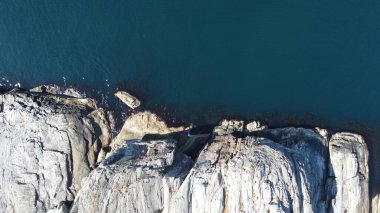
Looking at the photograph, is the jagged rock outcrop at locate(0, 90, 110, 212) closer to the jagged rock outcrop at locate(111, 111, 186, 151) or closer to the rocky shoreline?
the rocky shoreline

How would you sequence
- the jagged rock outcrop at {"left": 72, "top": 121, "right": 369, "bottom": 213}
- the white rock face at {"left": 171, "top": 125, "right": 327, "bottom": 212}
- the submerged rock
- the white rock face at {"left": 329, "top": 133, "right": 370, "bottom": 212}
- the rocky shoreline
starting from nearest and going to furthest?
the white rock face at {"left": 171, "top": 125, "right": 327, "bottom": 212} < the jagged rock outcrop at {"left": 72, "top": 121, "right": 369, "bottom": 213} < the rocky shoreline < the white rock face at {"left": 329, "top": 133, "right": 370, "bottom": 212} < the submerged rock

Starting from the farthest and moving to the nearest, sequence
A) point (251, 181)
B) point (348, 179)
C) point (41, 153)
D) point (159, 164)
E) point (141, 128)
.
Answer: point (141, 128) < point (41, 153) < point (348, 179) < point (159, 164) < point (251, 181)

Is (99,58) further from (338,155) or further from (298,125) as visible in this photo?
(338,155)

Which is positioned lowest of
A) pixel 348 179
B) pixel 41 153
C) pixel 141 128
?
pixel 348 179

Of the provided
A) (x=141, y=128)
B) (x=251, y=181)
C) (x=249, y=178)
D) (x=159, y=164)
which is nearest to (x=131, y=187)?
(x=159, y=164)

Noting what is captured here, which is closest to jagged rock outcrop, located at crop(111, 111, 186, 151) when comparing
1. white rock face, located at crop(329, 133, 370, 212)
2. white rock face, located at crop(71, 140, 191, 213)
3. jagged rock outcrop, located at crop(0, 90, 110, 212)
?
jagged rock outcrop, located at crop(0, 90, 110, 212)

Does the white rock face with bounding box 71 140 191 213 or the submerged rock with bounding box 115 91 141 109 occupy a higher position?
the submerged rock with bounding box 115 91 141 109

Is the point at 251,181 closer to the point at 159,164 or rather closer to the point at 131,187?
the point at 159,164
